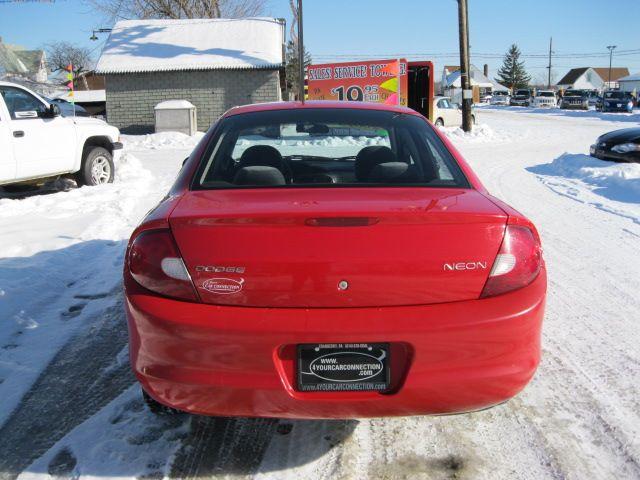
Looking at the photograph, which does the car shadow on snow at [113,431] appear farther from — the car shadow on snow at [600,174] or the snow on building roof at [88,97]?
the snow on building roof at [88,97]

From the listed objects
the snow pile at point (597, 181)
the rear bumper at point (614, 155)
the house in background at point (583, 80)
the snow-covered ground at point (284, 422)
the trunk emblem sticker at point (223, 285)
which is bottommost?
the snow-covered ground at point (284, 422)

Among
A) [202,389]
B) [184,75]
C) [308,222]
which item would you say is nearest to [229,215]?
[308,222]

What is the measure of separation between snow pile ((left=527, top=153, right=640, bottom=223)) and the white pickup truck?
7.51m

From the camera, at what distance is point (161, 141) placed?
66.9ft

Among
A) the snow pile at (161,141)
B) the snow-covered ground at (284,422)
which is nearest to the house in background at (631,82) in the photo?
the snow pile at (161,141)

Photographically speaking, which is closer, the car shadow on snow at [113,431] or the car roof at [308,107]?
the car shadow on snow at [113,431]

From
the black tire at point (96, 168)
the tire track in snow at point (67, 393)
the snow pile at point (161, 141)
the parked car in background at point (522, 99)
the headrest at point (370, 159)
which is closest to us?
the tire track in snow at point (67, 393)

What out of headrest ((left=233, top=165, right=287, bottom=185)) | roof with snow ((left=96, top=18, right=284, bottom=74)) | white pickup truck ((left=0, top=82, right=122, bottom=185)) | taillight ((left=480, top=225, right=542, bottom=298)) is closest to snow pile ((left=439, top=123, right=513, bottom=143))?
roof with snow ((left=96, top=18, right=284, bottom=74))

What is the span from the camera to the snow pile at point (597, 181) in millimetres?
8180

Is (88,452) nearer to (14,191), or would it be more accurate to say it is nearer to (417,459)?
(417,459)

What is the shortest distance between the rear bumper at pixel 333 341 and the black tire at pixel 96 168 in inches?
320

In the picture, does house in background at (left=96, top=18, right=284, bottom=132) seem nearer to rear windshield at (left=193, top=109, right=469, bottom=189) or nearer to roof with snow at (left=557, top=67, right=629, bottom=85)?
rear windshield at (left=193, top=109, right=469, bottom=189)

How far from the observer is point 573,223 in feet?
23.1

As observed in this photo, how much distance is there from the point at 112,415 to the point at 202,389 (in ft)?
2.94
